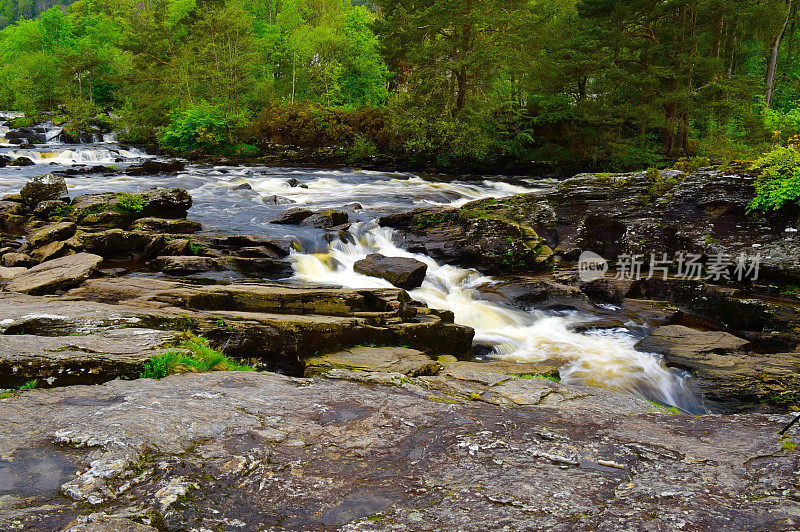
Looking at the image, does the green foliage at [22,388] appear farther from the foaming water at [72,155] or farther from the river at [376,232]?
the foaming water at [72,155]

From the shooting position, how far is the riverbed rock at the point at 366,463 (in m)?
2.71

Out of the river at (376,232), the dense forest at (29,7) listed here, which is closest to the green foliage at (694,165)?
the river at (376,232)

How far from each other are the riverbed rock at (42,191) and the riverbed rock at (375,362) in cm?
1373

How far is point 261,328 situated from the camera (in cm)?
731

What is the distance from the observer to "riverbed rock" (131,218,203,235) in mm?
13758

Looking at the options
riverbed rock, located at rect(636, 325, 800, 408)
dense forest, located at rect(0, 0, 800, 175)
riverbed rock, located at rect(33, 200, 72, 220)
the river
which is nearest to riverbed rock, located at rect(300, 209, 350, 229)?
the river

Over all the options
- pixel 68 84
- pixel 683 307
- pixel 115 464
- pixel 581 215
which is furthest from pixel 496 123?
pixel 68 84

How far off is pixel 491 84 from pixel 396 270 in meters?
24.1

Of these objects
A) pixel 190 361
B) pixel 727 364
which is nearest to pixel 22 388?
pixel 190 361

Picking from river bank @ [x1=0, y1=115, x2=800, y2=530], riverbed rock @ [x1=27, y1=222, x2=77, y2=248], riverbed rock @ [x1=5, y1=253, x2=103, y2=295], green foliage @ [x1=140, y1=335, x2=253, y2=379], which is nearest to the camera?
river bank @ [x1=0, y1=115, x2=800, y2=530]

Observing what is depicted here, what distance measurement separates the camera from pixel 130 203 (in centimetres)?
1516

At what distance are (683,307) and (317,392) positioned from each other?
991 centimetres

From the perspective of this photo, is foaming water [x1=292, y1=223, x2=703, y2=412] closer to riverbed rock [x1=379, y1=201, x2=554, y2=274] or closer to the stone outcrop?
riverbed rock [x1=379, y1=201, x2=554, y2=274]

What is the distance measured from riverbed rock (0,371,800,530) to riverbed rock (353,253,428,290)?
7.00 m
